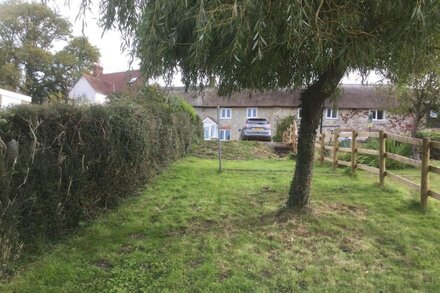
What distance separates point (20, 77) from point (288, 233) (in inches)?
1586

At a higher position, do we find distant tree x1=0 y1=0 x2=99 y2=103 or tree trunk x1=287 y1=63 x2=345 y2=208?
distant tree x1=0 y1=0 x2=99 y2=103

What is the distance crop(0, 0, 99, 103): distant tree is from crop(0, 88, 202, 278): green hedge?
114 feet

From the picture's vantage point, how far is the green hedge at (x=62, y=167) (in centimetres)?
473

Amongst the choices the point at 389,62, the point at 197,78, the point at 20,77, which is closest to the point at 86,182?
the point at 197,78

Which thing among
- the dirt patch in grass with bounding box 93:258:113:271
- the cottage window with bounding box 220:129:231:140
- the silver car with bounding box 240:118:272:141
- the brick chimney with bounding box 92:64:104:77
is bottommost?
the dirt patch in grass with bounding box 93:258:113:271

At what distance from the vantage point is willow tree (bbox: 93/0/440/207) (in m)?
3.53

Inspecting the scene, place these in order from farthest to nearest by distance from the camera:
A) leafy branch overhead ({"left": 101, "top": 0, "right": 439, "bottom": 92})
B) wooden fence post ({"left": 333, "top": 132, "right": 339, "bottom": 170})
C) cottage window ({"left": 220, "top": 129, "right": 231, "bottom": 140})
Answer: cottage window ({"left": 220, "top": 129, "right": 231, "bottom": 140}) < wooden fence post ({"left": 333, "top": 132, "right": 339, "bottom": 170}) < leafy branch overhead ({"left": 101, "top": 0, "right": 439, "bottom": 92})

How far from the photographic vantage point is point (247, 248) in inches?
216

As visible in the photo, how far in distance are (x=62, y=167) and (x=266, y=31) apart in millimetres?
3292

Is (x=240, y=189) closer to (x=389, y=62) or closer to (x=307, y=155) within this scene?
(x=307, y=155)

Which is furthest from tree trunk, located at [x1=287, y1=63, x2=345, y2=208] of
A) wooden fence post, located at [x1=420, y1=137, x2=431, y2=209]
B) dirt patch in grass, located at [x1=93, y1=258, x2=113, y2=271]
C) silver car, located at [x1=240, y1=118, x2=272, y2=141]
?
silver car, located at [x1=240, y1=118, x2=272, y2=141]

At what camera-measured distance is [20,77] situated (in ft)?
133

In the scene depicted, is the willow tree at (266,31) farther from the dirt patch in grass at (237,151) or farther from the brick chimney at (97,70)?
the brick chimney at (97,70)

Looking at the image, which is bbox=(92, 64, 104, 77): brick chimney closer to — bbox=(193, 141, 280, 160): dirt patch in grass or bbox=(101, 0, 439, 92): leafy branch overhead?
bbox=(193, 141, 280, 160): dirt patch in grass
